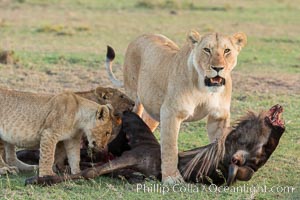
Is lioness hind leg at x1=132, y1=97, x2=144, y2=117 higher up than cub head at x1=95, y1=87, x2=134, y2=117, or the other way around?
cub head at x1=95, y1=87, x2=134, y2=117

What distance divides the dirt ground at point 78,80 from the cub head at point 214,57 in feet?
11.9

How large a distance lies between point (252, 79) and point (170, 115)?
457 centimetres

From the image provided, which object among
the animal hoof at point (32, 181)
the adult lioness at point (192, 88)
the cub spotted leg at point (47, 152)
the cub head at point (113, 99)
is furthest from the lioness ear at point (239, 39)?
the animal hoof at point (32, 181)

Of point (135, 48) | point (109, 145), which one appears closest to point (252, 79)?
point (135, 48)

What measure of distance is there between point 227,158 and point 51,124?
3.99ft

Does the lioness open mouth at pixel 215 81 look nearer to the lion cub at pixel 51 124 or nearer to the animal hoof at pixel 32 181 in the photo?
the lion cub at pixel 51 124

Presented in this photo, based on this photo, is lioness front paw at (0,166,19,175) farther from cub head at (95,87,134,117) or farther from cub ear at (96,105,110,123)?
cub head at (95,87,134,117)

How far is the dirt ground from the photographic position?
30.6 ft

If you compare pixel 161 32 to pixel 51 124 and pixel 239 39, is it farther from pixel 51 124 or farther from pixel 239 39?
pixel 51 124

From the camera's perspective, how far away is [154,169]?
229 inches

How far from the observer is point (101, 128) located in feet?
19.1

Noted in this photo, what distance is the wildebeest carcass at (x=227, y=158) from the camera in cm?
556

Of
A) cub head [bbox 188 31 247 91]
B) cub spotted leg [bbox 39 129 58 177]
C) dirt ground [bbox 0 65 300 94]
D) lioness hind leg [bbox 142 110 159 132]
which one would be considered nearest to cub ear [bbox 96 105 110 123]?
cub spotted leg [bbox 39 129 58 177]

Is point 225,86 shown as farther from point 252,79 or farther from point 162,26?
point 162,26
